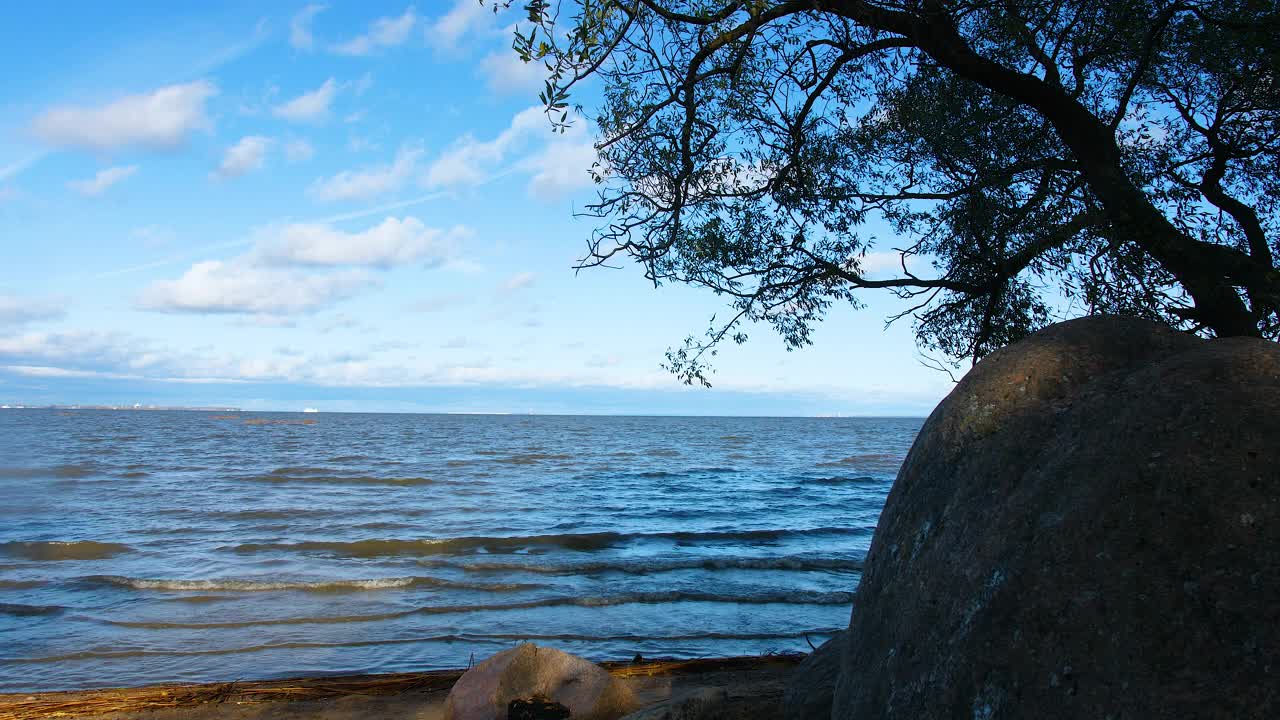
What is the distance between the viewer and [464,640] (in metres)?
10.1

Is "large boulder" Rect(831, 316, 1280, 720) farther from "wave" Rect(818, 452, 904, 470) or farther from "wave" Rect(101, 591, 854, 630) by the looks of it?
"wave" Rect(818, 452, 904, 470)

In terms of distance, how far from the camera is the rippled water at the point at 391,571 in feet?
32.1

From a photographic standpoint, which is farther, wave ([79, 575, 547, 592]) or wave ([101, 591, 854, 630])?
wave ([79, 575, 547, 592])

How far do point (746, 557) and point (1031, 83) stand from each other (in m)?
10.8

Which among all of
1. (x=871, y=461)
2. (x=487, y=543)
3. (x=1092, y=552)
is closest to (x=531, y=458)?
(x=871, y=461)

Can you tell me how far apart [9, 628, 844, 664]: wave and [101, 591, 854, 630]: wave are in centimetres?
104

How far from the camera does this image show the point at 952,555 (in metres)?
3.36

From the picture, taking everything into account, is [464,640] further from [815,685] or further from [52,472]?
[52,472]

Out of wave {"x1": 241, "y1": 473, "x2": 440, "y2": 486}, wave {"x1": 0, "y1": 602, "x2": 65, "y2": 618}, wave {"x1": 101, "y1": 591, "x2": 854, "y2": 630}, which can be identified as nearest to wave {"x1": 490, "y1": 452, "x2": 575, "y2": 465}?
wave {"x1": 241, "y1": 473, "x2": 440, "y2": 486}

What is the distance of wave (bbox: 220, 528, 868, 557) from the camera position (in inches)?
637

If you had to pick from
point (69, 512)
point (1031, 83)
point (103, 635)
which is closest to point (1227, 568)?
point (1031, 83)

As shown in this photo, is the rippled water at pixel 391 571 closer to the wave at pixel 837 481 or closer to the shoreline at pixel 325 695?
the shoreline at pixel 325 695

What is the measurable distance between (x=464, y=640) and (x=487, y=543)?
7.07m

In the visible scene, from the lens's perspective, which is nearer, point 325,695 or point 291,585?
point 325,695
